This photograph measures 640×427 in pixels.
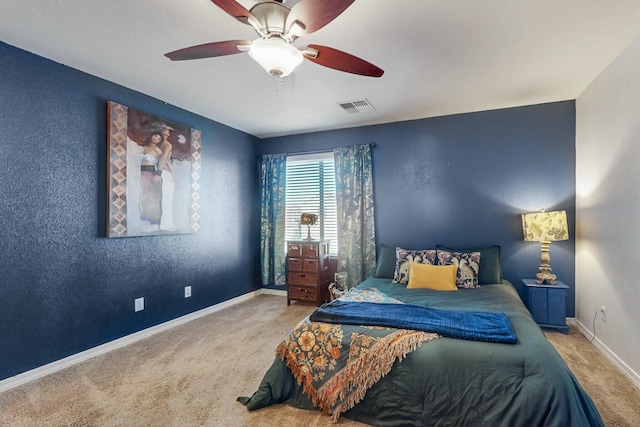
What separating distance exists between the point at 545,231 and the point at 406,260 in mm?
1418

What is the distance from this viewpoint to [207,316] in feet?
12.9

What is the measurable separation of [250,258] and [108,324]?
2159 millimetres

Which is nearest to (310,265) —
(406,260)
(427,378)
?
(406,260)

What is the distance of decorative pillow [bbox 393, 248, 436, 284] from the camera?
136 inches

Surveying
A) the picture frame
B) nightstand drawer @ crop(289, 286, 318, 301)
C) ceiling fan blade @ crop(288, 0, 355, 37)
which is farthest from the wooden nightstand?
ceiling fan blade @ crop(288, 0, 355, 37)

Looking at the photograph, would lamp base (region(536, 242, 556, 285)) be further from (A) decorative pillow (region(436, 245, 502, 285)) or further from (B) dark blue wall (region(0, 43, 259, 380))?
(B) dark blue wall (region(0, 43, 259, 380))

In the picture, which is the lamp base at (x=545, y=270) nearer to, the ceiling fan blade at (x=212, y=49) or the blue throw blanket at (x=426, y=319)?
the blue throw blanket at (x=426, y=319)

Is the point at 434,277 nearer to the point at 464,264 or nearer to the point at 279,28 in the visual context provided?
the point at 464,264

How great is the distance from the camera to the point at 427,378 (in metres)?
1.78

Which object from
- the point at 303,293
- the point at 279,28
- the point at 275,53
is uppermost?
the point at 279,28

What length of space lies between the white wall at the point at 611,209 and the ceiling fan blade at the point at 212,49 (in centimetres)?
278

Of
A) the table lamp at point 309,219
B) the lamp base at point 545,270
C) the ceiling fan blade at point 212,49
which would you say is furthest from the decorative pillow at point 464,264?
the ceiling fan blade at point 212,49

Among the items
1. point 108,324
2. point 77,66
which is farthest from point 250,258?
point 77,66

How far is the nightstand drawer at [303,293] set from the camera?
429 centimetres
